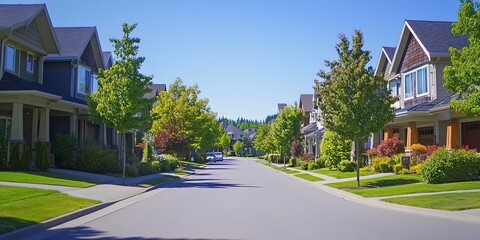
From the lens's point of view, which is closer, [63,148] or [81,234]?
[81,234]

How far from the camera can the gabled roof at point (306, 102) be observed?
237 ft

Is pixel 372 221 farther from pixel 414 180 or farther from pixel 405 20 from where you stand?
pixel 405 20

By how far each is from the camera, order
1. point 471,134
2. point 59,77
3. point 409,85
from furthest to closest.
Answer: point 409,85, point 59,77, point 471,134

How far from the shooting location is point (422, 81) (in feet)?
99.7

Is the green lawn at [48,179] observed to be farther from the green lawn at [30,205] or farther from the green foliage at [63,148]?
the green foliage at [63,148]

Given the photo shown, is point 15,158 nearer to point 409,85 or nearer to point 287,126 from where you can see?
point 409,85

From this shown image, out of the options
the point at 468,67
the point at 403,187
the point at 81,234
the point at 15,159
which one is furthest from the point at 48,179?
the point at 468,67

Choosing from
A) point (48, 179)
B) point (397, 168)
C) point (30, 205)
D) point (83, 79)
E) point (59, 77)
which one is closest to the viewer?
point (30, 205)

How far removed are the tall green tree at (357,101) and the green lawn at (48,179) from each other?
11.6m

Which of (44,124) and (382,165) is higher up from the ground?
(44,124)

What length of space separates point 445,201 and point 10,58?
72.0 ft

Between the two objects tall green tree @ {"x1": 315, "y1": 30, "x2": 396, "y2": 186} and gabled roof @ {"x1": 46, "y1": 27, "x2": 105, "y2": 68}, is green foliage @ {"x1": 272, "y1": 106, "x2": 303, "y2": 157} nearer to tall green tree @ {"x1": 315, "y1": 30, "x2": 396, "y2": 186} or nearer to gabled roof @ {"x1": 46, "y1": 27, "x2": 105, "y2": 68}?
gabled roof @ {"x1": 46, "y1": 27, "x2": 105, "y2": 68}

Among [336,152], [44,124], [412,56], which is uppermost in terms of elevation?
[412,56]

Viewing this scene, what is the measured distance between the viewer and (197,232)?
10641 millimetres
